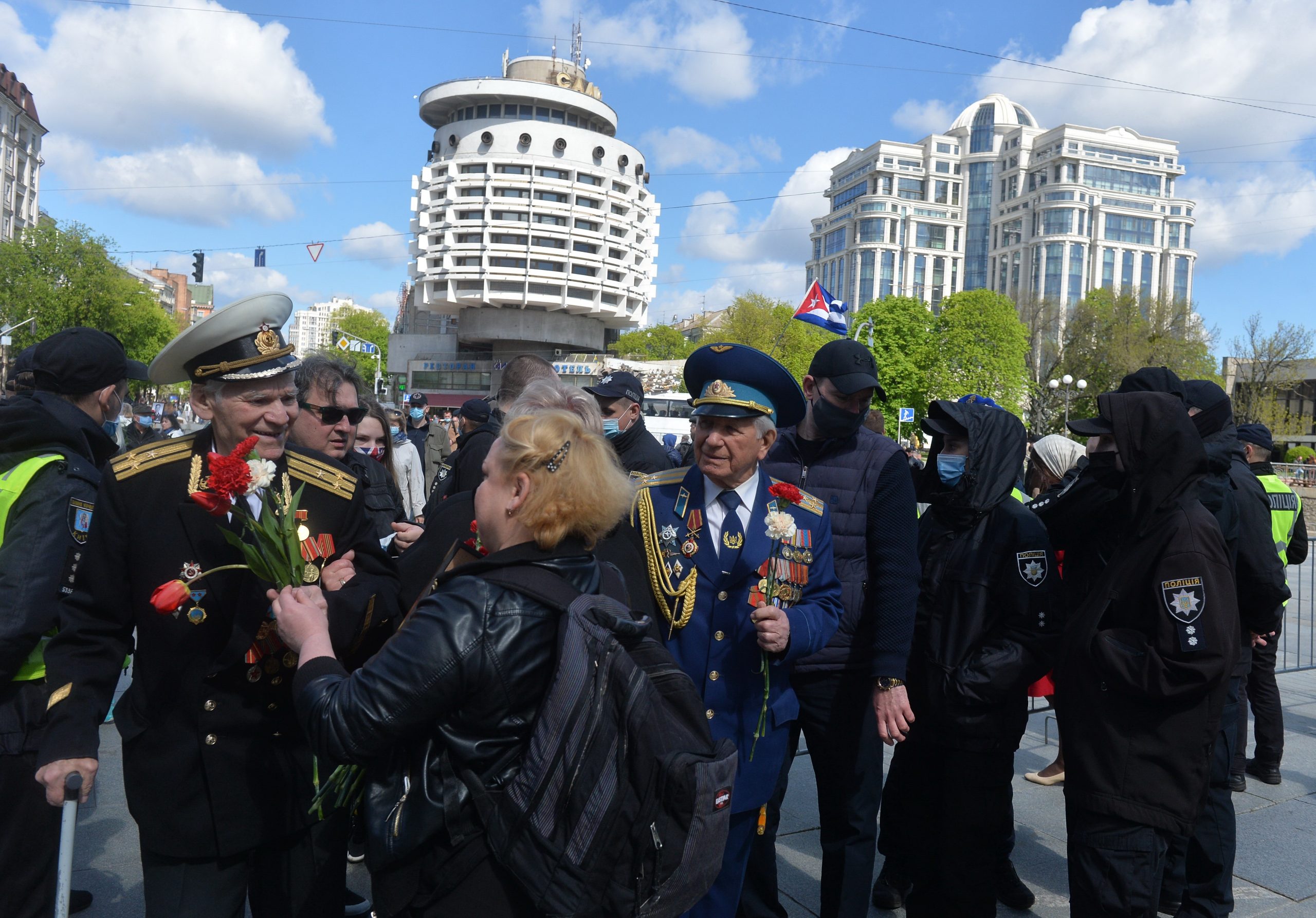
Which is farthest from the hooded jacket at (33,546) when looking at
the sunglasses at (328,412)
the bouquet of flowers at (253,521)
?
the sunglasses at (328,412)

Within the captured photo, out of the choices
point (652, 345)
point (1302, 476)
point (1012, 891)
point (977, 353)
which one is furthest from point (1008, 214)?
point (1012, 891)

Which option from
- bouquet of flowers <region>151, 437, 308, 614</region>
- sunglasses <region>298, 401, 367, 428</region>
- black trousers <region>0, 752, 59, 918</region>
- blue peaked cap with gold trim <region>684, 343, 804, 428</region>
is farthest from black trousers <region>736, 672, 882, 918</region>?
sunglasses <region>298, 401, 367, 428</region>

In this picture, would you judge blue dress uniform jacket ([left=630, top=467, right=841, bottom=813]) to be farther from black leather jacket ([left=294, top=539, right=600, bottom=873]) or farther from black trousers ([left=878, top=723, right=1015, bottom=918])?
black leather jacket ([left=294, top=539, right=600, bottom=873])

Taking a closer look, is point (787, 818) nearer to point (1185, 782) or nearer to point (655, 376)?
point (1185, 782)

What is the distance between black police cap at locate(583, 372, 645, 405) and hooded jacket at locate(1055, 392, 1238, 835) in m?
2.82

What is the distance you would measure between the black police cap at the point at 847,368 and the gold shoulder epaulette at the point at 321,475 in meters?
1.84

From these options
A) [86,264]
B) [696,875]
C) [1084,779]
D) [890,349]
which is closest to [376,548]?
[696,875]

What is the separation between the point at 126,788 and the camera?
250cm

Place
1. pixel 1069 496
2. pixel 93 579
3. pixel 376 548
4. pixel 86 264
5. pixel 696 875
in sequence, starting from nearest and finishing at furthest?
pixel 696 875
pixel 93 579
pixel 376 548
pixel 1069 496
pixel 86 264

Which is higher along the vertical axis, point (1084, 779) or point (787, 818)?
point (1084, 779)

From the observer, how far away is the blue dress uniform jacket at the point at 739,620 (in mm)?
3154

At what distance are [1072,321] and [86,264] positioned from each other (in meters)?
64.1

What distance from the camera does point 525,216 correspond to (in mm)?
71688

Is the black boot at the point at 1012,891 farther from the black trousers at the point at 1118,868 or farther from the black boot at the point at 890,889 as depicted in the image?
the black trousers at the point at 1118,868
